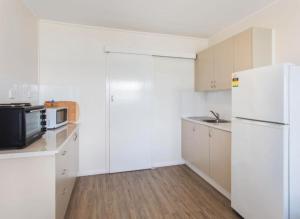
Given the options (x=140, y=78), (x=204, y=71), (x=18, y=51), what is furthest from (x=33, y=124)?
(x=204, y=71)

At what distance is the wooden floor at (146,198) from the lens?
2.14 meters

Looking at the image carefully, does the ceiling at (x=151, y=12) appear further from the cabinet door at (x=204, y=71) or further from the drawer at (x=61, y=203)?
the drawer at (x=61, y=203)

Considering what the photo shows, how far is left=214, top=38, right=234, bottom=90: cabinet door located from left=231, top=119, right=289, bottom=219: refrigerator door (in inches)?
35.0

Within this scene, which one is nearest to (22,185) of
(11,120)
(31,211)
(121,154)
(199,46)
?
(31,211)

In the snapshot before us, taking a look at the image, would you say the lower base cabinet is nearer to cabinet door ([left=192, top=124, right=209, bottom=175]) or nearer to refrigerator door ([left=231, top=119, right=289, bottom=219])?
cabinet door ([left=192, top=124, right=209, bottom=175])

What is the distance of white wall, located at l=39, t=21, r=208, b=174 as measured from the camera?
299cm

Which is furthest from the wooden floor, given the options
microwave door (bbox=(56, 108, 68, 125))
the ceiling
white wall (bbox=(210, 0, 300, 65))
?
the ceiling

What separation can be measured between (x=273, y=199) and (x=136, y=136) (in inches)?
87.6

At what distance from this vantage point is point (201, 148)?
3000mm

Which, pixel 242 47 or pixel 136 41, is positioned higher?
pixel 136 41

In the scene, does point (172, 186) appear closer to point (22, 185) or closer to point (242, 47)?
point (22, 185)

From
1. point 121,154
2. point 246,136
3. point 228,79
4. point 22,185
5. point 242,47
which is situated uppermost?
point 242,47

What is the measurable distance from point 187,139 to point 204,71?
4.14 feet

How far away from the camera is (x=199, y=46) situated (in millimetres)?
3740
